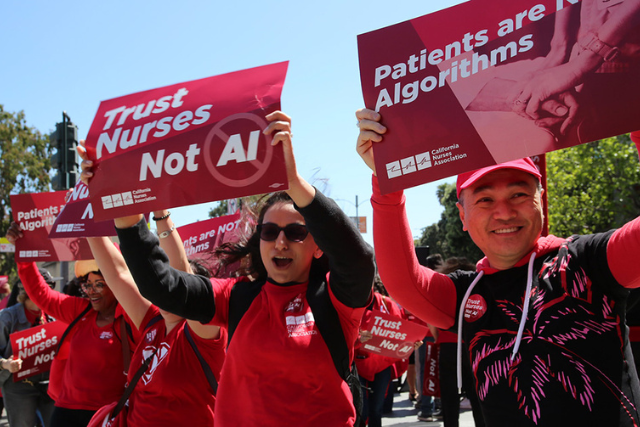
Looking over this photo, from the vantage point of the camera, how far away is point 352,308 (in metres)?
2.60

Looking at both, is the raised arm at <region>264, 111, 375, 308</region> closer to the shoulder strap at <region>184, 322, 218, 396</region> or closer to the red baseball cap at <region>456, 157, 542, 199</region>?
the red baseball cap at <region>456, 157, 542, 199</region>

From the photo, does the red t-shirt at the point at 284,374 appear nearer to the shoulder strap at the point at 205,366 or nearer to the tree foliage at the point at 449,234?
the shoulder strap at the point at 205,366

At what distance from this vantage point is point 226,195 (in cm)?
230

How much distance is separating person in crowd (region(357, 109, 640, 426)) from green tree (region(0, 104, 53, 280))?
103 feet

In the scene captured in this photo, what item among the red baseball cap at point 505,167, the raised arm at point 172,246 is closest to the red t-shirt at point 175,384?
the raised arm at point 172,246

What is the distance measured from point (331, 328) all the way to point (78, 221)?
178 centimetres

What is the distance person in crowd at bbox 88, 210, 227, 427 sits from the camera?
330 cm

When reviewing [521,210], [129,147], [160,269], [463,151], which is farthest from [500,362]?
[129,147]

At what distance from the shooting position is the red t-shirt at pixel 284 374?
2.41 meters

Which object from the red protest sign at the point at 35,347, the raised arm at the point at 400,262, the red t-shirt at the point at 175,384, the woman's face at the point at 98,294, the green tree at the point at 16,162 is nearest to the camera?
the raised arm at the point at 400,262

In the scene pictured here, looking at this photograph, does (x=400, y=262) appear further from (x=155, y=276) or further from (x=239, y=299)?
(x=155, y=276)

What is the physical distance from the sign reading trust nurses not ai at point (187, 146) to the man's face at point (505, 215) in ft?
2.43

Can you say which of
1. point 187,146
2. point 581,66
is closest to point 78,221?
point 187,146

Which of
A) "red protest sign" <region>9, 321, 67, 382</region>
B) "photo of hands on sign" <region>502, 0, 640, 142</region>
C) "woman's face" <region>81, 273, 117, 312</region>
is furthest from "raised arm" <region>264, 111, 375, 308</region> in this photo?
"red protest sign" <region>9, 321, 67, 382</region>
